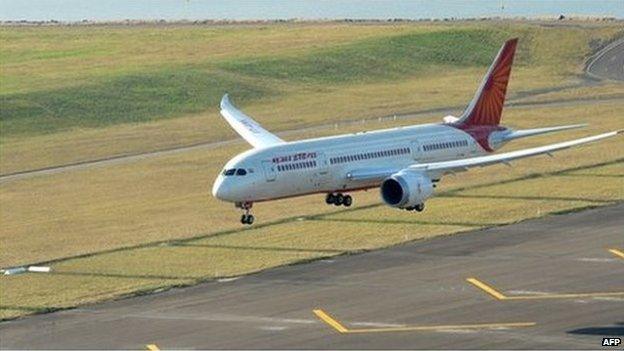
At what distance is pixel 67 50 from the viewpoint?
197125 mm

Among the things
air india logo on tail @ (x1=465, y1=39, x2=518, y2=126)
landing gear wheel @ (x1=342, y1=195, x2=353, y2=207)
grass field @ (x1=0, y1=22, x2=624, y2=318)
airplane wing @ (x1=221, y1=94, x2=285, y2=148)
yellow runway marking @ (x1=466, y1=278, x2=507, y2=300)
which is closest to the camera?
yellow runway marking @ (x1=466, y1=278, x2=507, y2=300)

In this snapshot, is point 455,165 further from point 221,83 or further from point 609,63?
point 609,63

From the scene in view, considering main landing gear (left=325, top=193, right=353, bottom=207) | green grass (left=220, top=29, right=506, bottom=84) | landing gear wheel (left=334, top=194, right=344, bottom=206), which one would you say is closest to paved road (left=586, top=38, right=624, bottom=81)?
green grass (left=220, top=29, right=506, bottom=84)

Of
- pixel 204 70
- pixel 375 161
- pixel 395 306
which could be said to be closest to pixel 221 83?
pixel 204 70

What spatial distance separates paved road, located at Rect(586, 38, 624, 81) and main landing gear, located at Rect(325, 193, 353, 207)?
83.6 m

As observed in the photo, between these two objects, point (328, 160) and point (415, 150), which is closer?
point (328, 160)

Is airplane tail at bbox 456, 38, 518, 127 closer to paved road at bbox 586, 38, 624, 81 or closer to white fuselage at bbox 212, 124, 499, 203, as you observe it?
white fuselage at bbox 212, 124, 499, 203

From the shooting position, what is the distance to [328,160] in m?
84.0

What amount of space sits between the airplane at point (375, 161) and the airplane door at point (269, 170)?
0.05 metres

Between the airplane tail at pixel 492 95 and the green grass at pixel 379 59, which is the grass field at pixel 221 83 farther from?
the airplane tail at pixel 492 95

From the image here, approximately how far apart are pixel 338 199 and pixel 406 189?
7260mm

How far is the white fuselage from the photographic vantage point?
8012 centimetres

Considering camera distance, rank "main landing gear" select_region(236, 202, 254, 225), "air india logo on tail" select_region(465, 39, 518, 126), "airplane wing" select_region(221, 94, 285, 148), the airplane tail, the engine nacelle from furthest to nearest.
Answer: "airplane wing" select_region(221, 94, 285, 148), "air india logo on tail" select_region(465, 39, 518, 126), the airplane tail, the engine nacelle, "main landing gear" select_region(236, 202, 254, 225)

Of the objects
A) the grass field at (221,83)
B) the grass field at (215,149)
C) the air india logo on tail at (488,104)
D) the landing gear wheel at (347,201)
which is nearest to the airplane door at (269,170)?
the grass field at (215,149)
